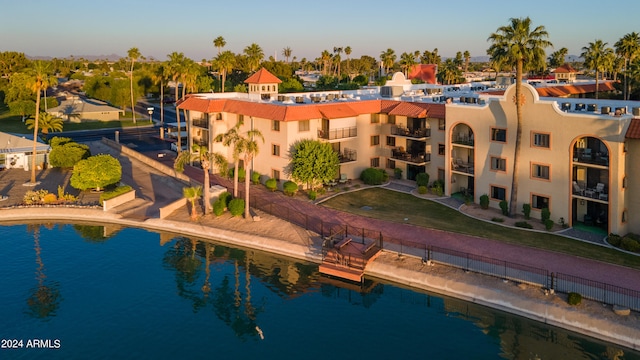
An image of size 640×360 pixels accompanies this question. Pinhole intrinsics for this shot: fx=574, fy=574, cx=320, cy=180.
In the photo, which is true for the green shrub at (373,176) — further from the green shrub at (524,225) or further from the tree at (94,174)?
the tree at (94,174)

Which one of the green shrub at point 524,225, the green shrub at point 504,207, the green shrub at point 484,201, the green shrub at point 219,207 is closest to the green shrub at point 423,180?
the green shrub at point 484,201

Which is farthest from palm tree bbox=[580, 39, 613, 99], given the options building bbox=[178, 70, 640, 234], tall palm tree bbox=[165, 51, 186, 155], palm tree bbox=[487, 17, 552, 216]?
tall palm tree bbox=[165, 51, 186, 155]

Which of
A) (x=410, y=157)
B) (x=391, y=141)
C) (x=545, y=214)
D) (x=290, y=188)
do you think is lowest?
(x=545, y=214)

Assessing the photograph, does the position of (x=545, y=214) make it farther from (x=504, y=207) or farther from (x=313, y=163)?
(x=313, y=163)

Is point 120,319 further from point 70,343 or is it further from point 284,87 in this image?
point 284,87

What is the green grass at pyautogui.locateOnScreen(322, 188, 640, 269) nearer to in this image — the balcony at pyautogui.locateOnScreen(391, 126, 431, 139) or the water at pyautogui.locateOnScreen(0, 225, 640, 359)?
the balcony at pyautogui.locateOnScreen(391, 126, 431, 139)

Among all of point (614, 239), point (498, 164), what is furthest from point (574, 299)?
point (498, 164)
